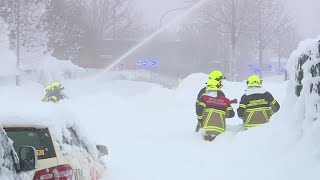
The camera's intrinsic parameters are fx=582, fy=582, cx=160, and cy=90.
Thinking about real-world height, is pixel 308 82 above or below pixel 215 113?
above

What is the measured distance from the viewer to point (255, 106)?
40.4 ft

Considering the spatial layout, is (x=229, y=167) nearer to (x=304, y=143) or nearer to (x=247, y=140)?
(x=247, y=140)

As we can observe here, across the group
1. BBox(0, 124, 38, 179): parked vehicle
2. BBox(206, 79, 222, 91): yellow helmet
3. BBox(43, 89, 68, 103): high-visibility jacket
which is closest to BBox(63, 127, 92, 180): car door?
BBox(0, 124, 38, 179): parked vehicle

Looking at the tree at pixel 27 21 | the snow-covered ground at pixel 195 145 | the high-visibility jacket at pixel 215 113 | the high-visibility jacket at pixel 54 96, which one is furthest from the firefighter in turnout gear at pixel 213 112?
the tree at pixel 27 21

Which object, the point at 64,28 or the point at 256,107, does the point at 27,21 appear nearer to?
the point at 64,28

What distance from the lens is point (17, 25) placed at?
35.1 meters

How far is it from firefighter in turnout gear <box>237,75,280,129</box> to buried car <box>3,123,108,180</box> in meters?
6.22

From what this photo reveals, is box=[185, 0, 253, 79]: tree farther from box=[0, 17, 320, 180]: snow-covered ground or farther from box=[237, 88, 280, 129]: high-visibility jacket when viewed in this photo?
box=[237, 88, 280, 129]: high-visibility jacket

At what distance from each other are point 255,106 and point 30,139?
7504 mm

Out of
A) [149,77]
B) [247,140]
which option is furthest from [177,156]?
[149,77]

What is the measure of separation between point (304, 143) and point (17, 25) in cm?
3004

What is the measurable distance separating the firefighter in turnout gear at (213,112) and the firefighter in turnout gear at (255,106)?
14.5 inches

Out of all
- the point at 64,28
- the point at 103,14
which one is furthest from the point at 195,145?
the point at 103,14

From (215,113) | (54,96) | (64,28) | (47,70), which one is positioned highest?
(64,28)
